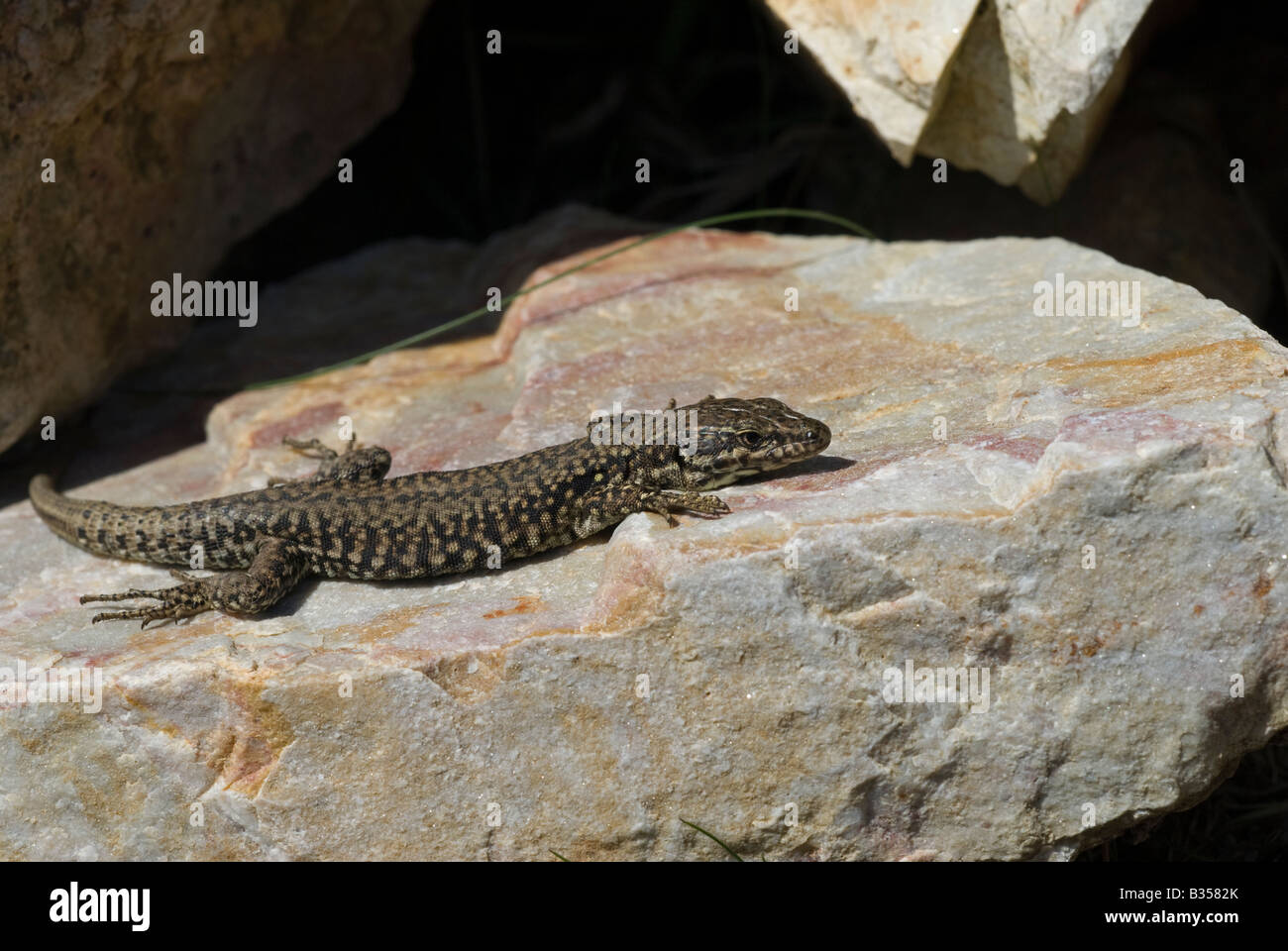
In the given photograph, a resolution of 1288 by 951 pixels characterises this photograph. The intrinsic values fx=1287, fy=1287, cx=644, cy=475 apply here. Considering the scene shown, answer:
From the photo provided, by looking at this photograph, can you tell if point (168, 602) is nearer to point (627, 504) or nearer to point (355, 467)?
point (355, 467)

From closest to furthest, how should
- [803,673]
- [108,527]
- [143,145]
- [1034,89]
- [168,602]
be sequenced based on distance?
[803,673], [168,602], [108,527], [1034,89], [143,145]

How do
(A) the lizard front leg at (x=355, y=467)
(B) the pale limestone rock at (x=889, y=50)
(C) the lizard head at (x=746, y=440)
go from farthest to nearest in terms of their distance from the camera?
1. (B) the pale limestone rock at (x=889, y=50)
2. (A) the lizard front leg at (x=355, y=467)
3. (C) the lizard head at (x=746, y=440)

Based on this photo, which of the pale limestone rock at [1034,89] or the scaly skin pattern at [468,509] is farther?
the pale limestone rock at [1034,89]

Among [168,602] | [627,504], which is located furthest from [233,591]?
[627,504]

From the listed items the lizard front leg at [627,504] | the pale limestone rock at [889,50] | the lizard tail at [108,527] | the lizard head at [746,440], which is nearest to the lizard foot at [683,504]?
the lizard front leg at [627,504]

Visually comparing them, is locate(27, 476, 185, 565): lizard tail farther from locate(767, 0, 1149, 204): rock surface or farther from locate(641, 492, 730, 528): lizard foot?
locate(767, 0, 1149, 204): rock surface

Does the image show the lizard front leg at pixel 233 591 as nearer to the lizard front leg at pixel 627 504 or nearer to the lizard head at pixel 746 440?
the lizard front leg at pixel 627 504
